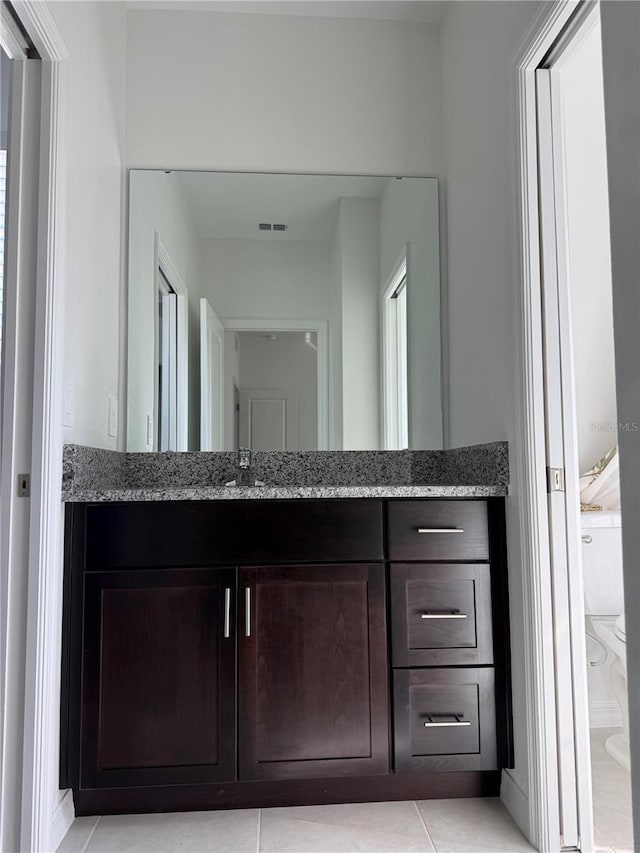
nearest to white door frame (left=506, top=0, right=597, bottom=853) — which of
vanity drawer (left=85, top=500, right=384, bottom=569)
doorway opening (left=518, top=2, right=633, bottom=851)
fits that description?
doorway opening (left=518, top=2, right=633, bottom=851)

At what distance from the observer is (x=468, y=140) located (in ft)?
6.72

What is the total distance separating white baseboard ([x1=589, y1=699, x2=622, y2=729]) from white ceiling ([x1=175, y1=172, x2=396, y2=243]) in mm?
1876

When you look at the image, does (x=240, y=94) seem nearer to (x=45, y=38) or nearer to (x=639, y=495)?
(x=45, y=38)

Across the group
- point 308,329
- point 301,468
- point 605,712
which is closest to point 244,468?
point 301,468

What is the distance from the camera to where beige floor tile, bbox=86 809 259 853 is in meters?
1.52

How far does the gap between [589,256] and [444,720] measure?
1383 millimetres

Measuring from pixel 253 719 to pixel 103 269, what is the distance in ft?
4.82

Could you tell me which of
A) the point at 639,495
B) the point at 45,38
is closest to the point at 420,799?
the point at 639,495

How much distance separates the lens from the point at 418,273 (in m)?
2.33

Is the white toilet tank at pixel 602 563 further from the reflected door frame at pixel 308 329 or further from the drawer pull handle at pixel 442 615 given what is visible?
the reflected door frame at pixel 308 329

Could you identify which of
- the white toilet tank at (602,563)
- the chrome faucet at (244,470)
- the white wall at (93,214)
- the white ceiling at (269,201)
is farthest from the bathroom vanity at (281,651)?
the white ceiling at (269,201)

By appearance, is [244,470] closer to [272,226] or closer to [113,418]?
[113,418]

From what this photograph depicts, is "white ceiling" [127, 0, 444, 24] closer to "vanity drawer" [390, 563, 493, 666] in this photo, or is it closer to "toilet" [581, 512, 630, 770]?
"toilet" [581, 512, 630, 770]

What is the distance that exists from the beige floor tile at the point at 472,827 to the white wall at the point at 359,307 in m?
1.24
